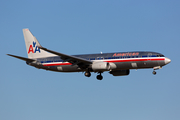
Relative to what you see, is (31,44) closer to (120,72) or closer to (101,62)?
(101,62)

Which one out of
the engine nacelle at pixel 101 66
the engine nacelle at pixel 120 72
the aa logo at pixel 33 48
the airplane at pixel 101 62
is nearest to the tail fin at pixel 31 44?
the aa logo at pixel 33 48

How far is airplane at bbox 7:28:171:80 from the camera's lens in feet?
179

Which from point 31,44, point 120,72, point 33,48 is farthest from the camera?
point 31,44

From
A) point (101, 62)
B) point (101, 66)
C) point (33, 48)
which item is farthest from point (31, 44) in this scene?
point (101, 66)

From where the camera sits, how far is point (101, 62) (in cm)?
5594

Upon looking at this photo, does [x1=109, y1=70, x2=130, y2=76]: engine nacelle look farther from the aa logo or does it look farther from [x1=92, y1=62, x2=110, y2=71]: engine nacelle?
the aa logo

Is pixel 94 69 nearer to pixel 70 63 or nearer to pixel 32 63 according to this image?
pixel 70 63

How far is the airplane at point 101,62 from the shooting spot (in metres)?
54.5

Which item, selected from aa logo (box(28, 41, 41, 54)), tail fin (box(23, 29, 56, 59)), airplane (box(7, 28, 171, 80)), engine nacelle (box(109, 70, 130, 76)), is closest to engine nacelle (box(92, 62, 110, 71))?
airplane (box(7, 28, 171, 80))

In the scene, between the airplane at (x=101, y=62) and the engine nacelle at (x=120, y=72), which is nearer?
the airplane at (x=101, y=62)

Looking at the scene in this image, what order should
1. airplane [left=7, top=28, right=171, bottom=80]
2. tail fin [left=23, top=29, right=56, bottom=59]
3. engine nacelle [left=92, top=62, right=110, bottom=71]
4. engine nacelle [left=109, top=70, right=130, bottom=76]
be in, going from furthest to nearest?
tail fin [left=23, top=29, right=56, bottom=59]
engine nacelle [left=109, top=70, right=130, bottom=76]
engine nacelle [left=92, top=62, right=110, bottom=71]
airplane [left=7, top=28, right=171, bottom=80]

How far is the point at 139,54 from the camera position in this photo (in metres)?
55.4

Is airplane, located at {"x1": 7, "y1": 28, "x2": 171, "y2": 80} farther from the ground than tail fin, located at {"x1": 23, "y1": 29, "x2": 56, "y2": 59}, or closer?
closer

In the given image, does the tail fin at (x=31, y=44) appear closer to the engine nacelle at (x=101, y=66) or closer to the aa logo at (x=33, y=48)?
the aa logo at (x=33, y=48)
